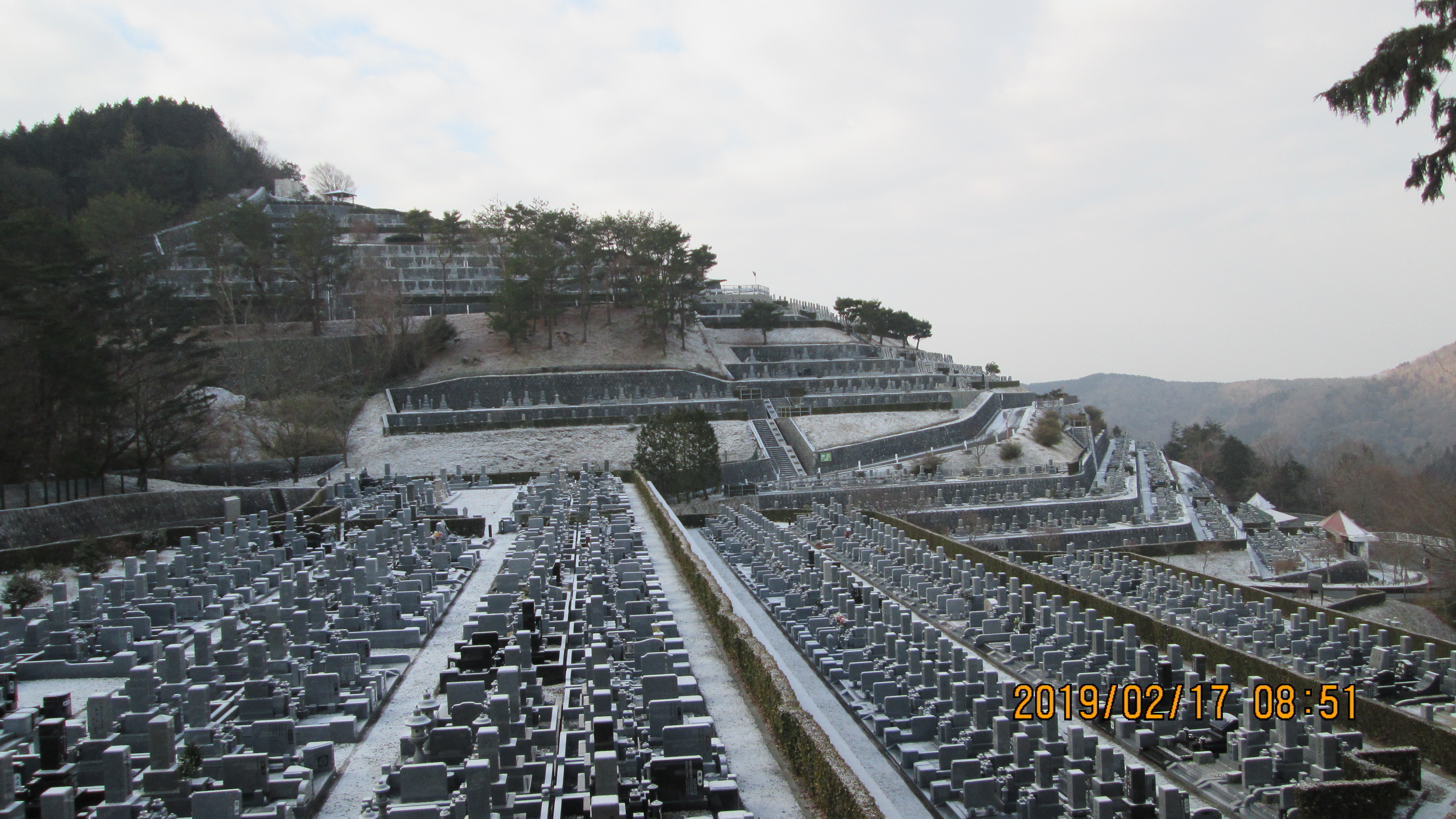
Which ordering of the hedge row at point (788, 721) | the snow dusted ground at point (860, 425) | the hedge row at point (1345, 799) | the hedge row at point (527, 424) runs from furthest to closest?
the snow dusted ground at point (860, 425), the hedge row at point (527, 424), the hedge row at point (1345, 799), the hedge row at point (788, 721)

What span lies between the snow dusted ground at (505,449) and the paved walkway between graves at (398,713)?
1797 cm

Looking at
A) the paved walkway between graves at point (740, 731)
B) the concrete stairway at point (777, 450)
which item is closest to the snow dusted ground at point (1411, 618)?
the paved walkway between graves at point (740, 731)

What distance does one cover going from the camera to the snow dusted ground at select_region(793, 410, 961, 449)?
42.6 metres

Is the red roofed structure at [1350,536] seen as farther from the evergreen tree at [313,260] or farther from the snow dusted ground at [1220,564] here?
the evergreen tree at [313,260]

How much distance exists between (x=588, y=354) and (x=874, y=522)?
26.3 metres

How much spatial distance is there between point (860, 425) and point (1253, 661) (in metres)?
30.5

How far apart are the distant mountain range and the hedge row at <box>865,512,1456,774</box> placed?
6484 centimetres

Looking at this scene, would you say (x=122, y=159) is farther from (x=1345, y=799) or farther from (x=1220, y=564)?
(x=1345, y=799)

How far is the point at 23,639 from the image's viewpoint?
13430 millimetres

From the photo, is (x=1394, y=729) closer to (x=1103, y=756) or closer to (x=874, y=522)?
(x=1103, y=756)

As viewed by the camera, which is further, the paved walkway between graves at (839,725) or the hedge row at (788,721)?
the paved walkway between graves at (839,725)

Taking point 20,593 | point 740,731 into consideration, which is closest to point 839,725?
point 740,731

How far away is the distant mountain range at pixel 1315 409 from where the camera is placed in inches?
4486
